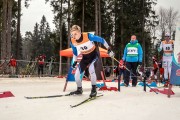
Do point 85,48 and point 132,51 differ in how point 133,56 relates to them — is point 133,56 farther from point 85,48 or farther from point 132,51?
point 85,48

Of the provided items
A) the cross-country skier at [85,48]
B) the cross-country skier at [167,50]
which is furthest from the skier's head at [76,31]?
the cross-country skier at [167,50]

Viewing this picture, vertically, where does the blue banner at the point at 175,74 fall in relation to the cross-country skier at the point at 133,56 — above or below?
below

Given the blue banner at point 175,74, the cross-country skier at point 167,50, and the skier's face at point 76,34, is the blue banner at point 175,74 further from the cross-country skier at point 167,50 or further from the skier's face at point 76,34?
the cross-country skier at point 167,50

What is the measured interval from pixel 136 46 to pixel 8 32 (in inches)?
604

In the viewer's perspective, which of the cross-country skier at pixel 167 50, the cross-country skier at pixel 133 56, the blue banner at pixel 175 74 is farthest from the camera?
the cross-country skier at pixel 133 56

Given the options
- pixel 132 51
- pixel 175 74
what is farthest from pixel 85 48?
pixel 132 51

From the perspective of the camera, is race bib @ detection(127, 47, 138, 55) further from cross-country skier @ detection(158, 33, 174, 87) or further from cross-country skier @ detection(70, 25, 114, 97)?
cross-country skier @ detection(70, 25, 114, 97)

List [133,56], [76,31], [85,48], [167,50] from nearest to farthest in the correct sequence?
[76,31]
[85,48]
[167,50]
[133,56]

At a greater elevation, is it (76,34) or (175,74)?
(76,34)

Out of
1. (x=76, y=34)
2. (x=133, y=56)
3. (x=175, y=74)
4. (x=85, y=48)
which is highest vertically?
(x=76, y=34)

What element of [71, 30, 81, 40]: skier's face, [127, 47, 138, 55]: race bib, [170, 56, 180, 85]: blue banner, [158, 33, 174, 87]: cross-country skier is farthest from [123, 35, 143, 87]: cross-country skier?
[71, 30, 81, 40]: skier's face

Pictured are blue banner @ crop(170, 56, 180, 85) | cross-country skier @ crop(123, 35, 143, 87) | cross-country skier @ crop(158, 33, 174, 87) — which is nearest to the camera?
blue banner @ crop(170, 56, 180, 85)

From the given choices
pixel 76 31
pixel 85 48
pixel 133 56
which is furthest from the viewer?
pixel 133 56

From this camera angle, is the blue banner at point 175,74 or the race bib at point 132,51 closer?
the blue banner at point 175,74
